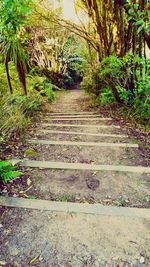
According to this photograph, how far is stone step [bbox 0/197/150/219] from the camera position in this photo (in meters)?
2.28

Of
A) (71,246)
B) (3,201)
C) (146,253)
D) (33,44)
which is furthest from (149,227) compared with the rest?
(33,44)

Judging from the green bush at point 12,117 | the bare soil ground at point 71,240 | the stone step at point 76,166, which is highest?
the green bush at point 12,117

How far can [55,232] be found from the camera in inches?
82.4

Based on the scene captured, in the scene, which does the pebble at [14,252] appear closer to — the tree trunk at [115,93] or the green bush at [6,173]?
the green bush at [6,173]

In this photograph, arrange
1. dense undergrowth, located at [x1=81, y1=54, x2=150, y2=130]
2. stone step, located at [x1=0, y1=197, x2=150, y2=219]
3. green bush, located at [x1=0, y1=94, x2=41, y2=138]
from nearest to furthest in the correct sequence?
1. stone step, located at [x1=0, y1=197, x2=150, y2=219]
2. green bush, located at [x1=0, y1=94, x2=41, y2=138]
3. dense undergrowth, located at [x1=81, y1=54, x2=150, y2=130]

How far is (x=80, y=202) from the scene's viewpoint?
2.48m

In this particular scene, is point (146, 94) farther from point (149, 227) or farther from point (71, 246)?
point (71, 246)

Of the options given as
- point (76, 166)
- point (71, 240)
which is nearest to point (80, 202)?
point (71, 240)

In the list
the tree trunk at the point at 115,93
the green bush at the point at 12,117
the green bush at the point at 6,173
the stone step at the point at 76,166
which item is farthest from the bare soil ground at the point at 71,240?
the tree trunk at the point at 115,93

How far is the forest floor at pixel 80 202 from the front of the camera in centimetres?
188

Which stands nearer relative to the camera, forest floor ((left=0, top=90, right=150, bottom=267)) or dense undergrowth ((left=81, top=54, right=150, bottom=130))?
forest floor ((left=0, top=90, right=150, bottom=267))

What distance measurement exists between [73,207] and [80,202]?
131 mm

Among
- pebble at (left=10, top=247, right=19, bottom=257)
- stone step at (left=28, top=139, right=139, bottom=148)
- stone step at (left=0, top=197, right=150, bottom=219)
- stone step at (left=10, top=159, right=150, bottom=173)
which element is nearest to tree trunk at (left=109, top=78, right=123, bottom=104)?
stone step at (left=28, top=139, right=139, bottom=148)

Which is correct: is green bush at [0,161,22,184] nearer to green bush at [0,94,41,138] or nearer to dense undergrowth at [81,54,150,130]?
green bush at [0,94,41,138]
